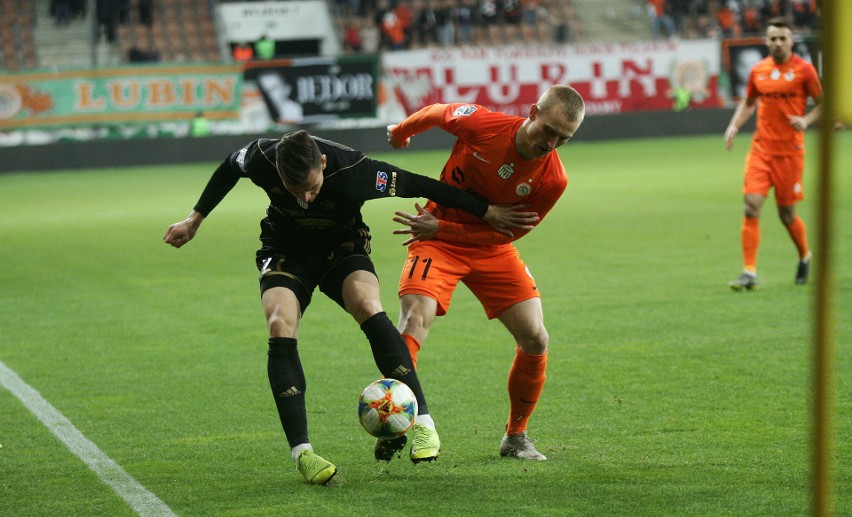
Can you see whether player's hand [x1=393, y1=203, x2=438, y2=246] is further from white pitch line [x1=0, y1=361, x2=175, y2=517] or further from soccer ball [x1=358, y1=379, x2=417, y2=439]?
white pitch line [x1=0, y1=361, x2=175, y2=517]

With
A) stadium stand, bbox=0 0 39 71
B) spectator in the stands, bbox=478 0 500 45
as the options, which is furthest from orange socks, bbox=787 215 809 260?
stadium stand, bbox=0 0 39 71

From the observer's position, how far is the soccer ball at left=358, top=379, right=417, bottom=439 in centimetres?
515

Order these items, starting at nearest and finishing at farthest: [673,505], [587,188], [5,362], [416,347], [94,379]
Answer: [673,505] < [416,347] < [94,379] < [5,362] < [587,188]

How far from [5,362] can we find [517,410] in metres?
4.00

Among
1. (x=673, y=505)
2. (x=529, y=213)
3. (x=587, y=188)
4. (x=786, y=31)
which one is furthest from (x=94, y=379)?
(x=587, y=188)

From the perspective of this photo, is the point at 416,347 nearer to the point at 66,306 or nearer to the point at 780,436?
the point at 780,436

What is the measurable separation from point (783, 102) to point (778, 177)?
2.20 ft

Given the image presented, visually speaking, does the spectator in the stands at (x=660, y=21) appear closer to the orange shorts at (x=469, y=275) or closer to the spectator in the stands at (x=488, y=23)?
the spectator in the stands at (x=488, y=23)

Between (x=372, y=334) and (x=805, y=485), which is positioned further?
Answer: (x=372, y=334)

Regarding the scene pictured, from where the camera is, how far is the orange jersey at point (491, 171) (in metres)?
5.82

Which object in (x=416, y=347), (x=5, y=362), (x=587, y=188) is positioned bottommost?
(x=587, y=188)

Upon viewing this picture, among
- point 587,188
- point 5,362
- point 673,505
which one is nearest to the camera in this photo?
point 673,505

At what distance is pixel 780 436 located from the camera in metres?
5.84

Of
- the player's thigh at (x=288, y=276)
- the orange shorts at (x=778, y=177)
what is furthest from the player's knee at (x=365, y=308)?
the orange shorts at (x=778, y=177)
